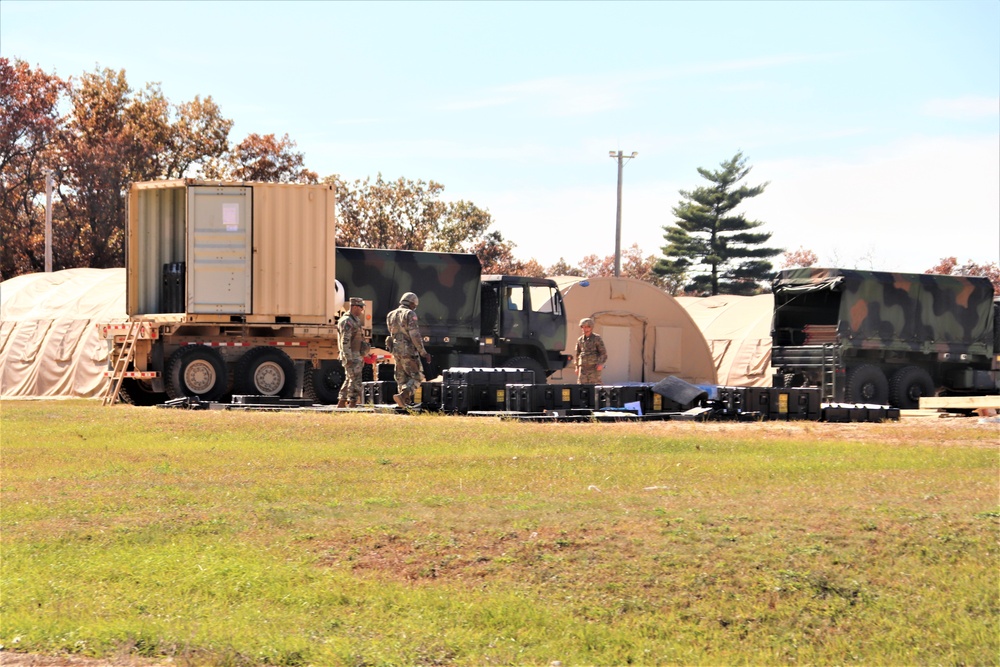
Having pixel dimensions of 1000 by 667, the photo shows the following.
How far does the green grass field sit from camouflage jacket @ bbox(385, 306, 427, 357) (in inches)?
216

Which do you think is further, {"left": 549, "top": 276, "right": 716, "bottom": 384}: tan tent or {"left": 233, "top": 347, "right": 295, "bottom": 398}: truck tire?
{"left": 549, "top": 276, "right": 716, "bottom": 384}: tan tent

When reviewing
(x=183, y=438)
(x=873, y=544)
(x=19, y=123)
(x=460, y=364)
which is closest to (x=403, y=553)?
(x=873, y=544)

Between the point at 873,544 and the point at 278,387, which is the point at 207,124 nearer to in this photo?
the point at 278,387

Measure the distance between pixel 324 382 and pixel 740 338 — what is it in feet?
48.2

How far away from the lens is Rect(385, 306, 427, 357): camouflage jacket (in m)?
18.3

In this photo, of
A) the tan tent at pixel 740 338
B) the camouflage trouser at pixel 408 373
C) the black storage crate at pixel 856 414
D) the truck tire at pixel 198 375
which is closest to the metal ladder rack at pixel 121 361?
the truck tire at pixel 198 375

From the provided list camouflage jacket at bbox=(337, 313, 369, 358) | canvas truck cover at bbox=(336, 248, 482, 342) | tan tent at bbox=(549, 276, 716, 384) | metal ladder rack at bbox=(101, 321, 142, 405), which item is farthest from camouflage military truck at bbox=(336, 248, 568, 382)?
camouflage jacket at bbox=(337, 313, 369, 358)

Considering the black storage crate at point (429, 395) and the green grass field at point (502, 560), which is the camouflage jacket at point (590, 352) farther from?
the green grass field at point (502, 560)

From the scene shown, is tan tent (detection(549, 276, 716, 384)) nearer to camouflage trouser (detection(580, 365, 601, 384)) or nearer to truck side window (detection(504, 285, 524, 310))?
truck side window (detection(504, 285, 524, 310))

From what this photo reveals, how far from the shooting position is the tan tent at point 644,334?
3134cm

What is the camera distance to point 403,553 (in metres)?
8.38

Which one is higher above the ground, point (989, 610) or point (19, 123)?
point (19, 123)

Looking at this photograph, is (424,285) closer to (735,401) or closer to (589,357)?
(589,357)

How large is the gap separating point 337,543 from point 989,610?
4.30 meters
